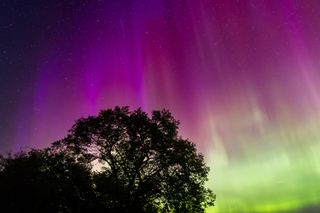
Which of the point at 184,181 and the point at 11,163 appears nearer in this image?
the point at 184,181

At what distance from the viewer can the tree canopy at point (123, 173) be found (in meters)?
56.2

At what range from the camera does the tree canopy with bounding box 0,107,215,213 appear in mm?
56219

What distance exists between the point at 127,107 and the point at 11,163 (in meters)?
18.1

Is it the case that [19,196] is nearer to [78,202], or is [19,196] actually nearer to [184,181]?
[78,202]

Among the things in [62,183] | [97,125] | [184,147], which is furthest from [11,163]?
[184,147]

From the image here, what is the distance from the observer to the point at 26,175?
198ft

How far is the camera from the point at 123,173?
189 ft

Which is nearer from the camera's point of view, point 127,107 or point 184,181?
point 184,181

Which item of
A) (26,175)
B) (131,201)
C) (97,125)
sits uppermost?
(97,125)

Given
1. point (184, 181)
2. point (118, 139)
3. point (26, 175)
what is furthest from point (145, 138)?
point (26, 175)

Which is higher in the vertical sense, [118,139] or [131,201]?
[118,139]

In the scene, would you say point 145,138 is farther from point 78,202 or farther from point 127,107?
point 78,202

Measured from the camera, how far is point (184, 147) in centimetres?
5812

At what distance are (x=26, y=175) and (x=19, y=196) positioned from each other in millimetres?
3302
